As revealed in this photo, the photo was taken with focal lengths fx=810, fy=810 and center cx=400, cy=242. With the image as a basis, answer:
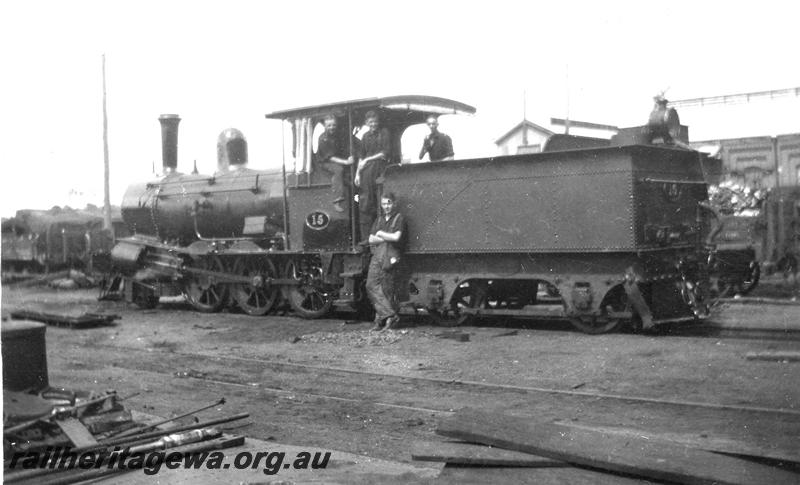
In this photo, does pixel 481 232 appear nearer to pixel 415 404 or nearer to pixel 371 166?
pixel 371 166

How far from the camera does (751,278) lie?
13281 millimetres

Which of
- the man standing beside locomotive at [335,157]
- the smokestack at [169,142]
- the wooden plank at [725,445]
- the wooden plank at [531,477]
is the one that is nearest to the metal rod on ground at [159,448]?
the wooden plank at [531,477]

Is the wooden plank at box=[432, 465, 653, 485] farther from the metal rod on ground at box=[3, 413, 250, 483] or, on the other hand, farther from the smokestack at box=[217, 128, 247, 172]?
the smokestack at box=[217, 128, 247, 172]

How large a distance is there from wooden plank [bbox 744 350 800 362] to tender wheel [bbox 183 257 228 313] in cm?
848

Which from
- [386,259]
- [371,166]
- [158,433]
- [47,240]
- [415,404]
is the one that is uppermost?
[371,166]

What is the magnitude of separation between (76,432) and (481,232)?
19.4 feet

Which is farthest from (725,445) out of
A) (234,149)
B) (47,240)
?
(47,240)

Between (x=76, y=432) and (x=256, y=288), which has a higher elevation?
(x=256, y=288)

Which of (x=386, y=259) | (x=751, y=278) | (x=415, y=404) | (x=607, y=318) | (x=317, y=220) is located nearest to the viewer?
(x=415, y=404)

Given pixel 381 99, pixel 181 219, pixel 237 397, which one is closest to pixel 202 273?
pixel 181 219

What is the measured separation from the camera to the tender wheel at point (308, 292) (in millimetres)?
12008

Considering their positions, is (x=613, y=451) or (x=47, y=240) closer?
(x=613, y=451)

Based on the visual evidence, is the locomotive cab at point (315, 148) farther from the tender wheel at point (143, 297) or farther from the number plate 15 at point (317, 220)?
the tender wheel at point (143, 297)

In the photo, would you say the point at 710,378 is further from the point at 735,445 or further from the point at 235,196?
the point at 235,196
